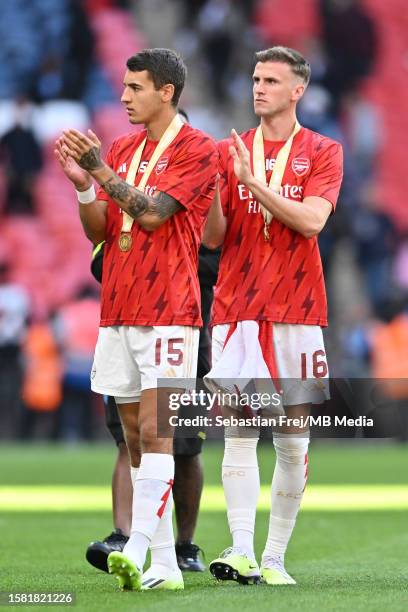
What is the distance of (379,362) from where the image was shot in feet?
67.9

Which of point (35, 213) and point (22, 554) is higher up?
point (35, 213)

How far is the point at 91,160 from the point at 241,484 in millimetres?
1651

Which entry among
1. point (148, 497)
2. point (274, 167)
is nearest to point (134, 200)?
point (274, 167)

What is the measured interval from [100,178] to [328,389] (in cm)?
151

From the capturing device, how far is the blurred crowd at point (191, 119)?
20.7 m

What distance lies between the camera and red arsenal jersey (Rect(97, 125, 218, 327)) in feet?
21.8

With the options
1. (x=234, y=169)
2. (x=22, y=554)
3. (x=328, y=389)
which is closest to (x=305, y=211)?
(x=234, y=169)

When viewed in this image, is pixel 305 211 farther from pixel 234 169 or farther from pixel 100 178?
pixel 100 178

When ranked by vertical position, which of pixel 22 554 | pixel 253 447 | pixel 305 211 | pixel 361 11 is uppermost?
pixel 361 11

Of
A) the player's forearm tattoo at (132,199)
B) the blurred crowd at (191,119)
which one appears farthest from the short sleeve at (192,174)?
the blurred crowd at (191,119)

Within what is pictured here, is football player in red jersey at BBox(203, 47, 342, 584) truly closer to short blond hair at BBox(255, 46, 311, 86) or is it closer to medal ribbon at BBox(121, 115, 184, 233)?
short blond hair at BBox(255, 46, 311, 86)

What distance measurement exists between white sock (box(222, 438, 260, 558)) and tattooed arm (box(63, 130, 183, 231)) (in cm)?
114

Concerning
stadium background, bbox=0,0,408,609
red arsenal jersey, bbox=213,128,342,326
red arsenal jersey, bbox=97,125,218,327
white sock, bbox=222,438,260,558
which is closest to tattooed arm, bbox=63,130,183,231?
red arsenal jersey, bbox=97,125,218,327

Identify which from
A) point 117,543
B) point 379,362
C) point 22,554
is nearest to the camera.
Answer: point 117,543
